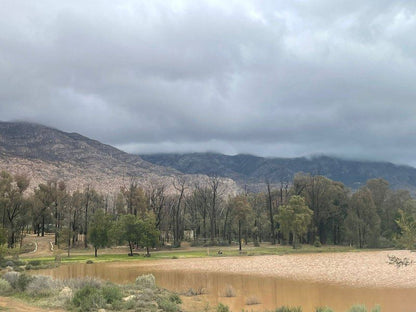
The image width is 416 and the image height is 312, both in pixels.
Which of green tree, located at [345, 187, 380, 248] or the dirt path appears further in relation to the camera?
green tree, located at [345, 187, 380, 248]

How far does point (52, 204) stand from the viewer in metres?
96.0

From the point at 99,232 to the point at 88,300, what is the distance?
52.6 m

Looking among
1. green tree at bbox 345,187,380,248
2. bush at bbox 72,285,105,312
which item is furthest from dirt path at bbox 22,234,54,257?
green tree at bbox 345,187,380,248

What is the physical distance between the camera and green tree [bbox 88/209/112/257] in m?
67.7

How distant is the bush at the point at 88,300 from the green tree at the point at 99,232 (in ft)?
166

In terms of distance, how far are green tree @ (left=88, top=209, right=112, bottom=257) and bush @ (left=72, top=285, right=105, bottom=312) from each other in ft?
166

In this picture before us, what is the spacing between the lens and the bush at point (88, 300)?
17.4m

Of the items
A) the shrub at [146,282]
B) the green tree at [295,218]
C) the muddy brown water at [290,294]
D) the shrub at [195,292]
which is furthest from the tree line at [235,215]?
the shrub at [195,292]

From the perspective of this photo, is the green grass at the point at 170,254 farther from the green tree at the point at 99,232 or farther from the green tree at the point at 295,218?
the green tree at the point at 295,218

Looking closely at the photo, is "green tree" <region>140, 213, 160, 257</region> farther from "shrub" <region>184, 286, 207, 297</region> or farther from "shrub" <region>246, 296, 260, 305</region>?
"shrub" <region>246, 296, 260, 305</region>

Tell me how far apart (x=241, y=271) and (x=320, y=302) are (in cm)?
1940

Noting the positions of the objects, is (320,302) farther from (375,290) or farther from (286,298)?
(375,290)

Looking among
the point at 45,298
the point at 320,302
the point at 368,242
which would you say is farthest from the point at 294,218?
the point at 45,298

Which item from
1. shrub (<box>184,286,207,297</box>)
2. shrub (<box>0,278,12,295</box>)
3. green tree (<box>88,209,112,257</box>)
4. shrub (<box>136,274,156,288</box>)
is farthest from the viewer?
green tree (<box>88,209,112,257</box>)
